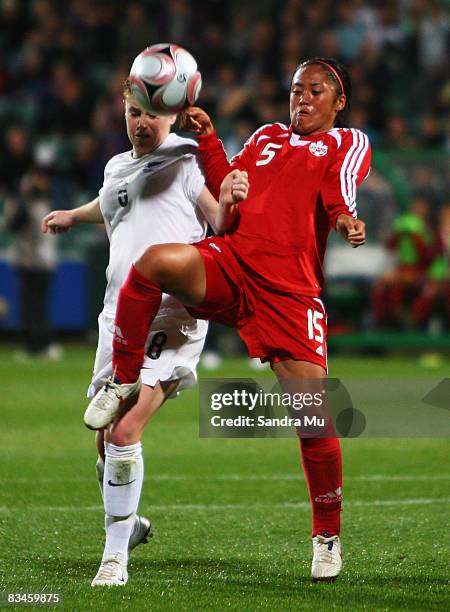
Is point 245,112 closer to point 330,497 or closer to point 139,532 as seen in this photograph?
point 139,532

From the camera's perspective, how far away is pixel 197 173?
5348mm

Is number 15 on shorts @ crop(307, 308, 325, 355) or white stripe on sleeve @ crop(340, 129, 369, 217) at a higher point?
white stripe on sleeve @ crop(340, 129, 369, 217)

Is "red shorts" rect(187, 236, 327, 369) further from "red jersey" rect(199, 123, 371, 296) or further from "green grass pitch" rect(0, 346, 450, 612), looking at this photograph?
"green grass pitch" rect(0, 346, 450, 612)

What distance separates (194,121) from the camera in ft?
17.1

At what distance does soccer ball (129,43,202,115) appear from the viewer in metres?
5.00

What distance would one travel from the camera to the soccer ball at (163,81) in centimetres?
500

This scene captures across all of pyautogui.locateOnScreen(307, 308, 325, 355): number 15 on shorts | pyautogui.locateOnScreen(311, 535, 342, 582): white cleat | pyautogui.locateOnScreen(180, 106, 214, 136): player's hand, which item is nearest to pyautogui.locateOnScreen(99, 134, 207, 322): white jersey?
pyautogui.locateOnScreen(180, 106, 214, 136): player's hand

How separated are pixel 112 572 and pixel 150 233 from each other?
1.36 metres

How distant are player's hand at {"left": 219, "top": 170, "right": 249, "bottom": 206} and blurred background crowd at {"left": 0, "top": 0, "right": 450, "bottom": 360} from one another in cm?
1016

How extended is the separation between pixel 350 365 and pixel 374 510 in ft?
25.0

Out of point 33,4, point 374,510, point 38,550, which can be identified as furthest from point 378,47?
point 38,550

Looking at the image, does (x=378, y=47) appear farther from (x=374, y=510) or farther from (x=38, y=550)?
(x=38, y=550)

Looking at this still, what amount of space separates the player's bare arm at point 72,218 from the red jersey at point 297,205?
2.29ft

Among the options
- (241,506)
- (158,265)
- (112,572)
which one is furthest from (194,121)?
(241,506)
